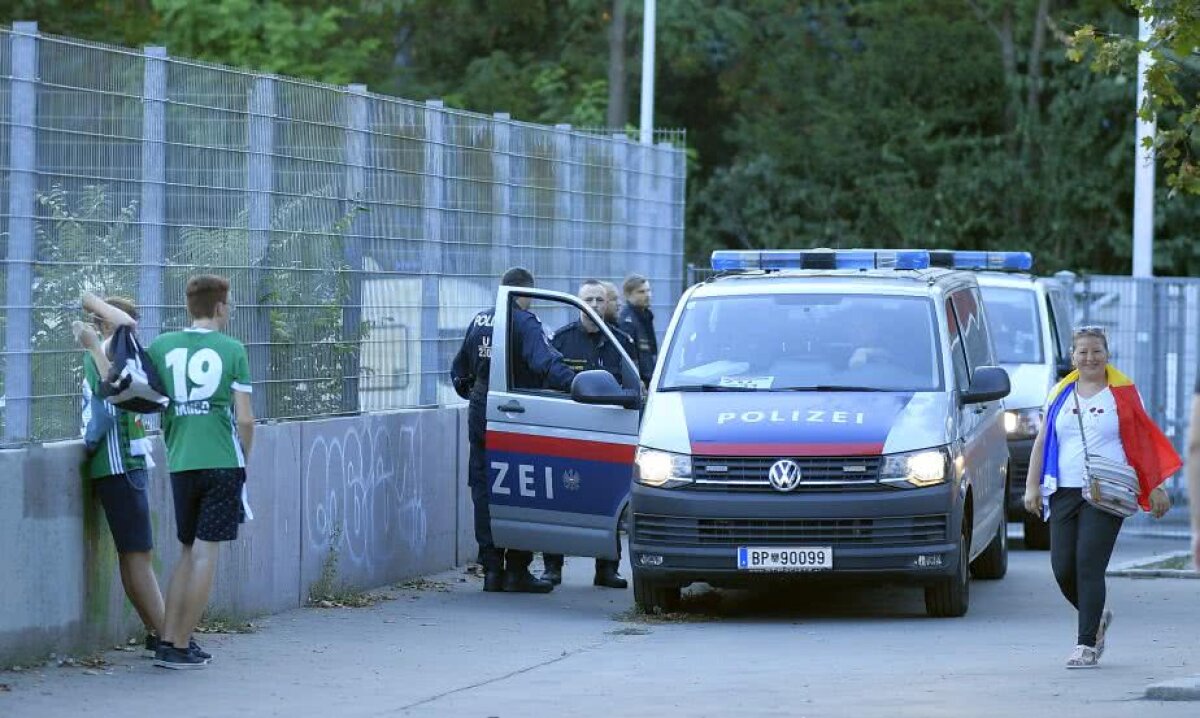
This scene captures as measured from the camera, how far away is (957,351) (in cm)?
1423

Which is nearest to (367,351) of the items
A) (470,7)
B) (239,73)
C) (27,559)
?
(239,73)

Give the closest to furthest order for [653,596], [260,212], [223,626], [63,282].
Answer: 1. [63,282]
2. [223,626]
3. [260,212]
4. [653,596]

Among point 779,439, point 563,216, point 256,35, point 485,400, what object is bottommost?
point 779,439

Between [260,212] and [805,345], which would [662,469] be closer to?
[805,345]

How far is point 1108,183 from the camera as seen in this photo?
4050 centimetres

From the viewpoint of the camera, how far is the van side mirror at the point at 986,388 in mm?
13711

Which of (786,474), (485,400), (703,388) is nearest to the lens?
(786,474)

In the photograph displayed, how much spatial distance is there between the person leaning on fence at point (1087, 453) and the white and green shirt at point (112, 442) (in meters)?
4.13

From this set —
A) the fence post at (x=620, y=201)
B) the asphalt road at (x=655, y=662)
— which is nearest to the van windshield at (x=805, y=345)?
the asphalt road at (x=655, y=662)

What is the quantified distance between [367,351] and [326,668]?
13.6 feet

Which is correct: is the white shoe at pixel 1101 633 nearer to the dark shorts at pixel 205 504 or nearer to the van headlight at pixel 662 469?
the van headlight at pixel 662 469

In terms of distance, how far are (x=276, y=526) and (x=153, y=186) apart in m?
2.14

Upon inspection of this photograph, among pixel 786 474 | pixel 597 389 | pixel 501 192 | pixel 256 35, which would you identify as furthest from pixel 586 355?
pixel 256 35

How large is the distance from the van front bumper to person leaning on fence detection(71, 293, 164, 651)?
10.3 feet
